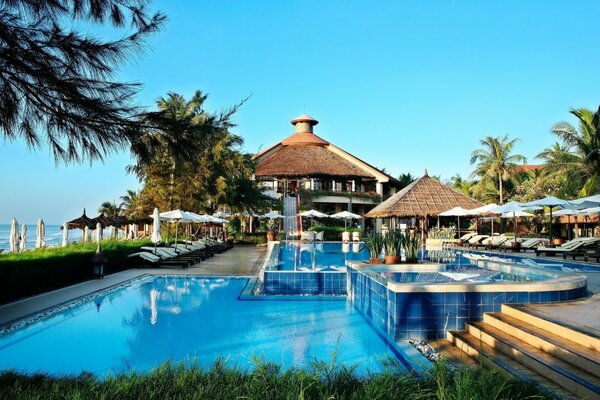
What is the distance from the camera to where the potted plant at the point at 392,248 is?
10555 millimetres

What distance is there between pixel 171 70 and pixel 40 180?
1681mm

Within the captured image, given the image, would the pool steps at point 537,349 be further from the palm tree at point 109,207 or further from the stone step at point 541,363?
the palm tree at point 109,207

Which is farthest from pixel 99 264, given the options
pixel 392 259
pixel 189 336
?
pixel 392 259

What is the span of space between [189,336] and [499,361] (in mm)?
4207

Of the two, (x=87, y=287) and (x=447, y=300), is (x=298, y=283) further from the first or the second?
(x=447, y=300)

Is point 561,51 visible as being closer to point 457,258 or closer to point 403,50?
point 403,50

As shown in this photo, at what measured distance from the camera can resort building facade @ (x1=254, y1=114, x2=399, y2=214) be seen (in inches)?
1629

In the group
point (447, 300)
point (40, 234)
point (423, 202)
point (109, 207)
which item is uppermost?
point (109, 207)

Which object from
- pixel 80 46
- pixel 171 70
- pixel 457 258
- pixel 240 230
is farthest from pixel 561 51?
pixel 240 230

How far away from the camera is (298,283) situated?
1070 cm

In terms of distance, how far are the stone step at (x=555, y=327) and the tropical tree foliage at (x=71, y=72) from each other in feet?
14.4

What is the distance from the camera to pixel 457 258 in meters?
14.9

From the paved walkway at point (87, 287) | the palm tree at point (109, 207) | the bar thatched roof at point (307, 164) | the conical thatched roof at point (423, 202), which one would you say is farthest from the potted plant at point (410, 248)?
the palm tree at point (109, 207)

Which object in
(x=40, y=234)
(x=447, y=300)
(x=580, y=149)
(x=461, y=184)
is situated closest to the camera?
(x=447, y=300)
